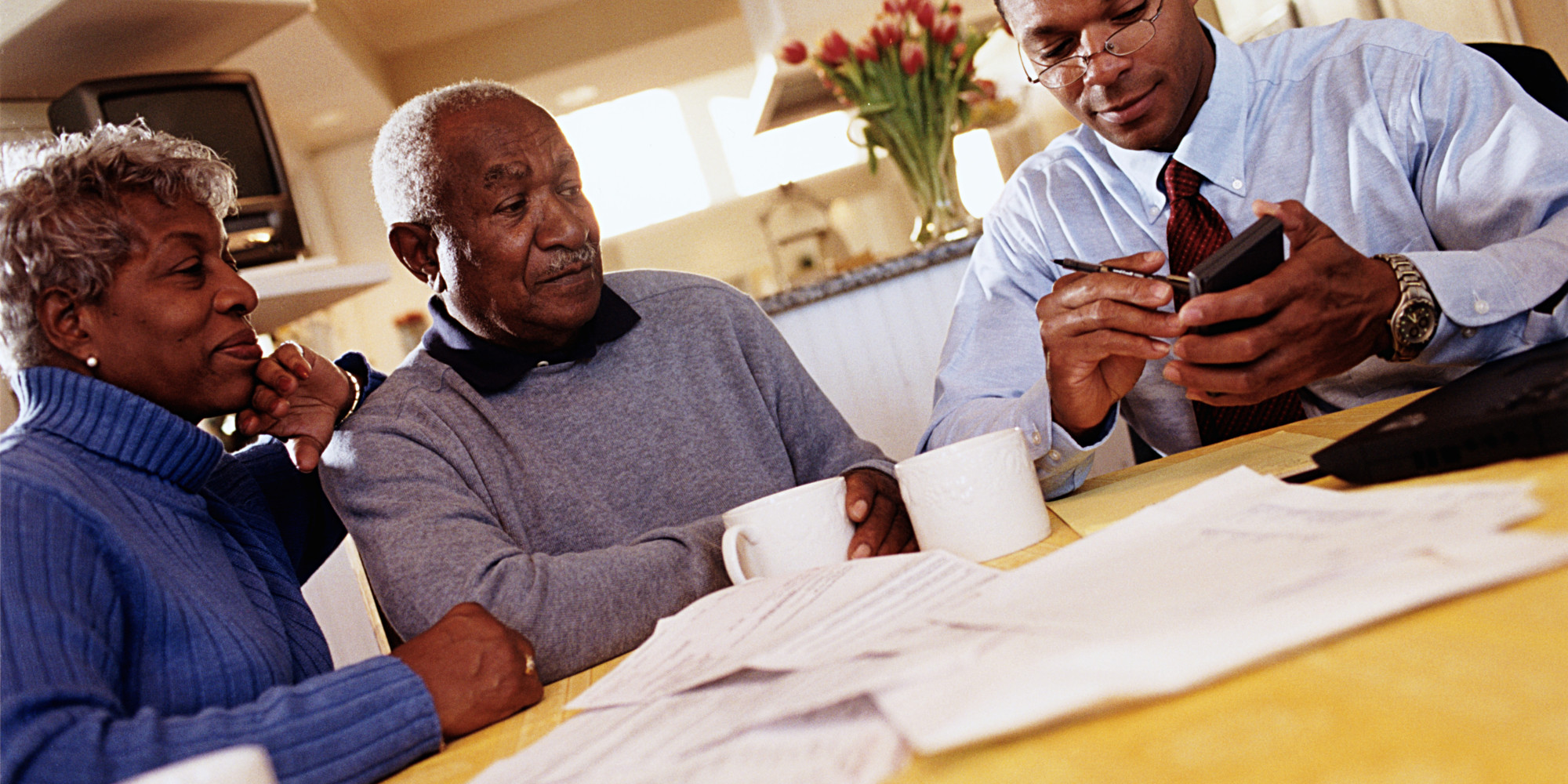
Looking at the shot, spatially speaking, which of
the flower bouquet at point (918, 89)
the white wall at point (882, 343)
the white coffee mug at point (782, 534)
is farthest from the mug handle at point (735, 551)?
the flower bouquet at point (918, 89)

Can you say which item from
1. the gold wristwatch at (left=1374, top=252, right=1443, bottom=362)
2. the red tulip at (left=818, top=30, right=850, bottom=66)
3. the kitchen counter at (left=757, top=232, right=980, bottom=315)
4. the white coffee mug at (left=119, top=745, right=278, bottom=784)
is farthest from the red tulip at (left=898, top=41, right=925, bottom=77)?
the white coffee mug at (left=119, top=745, right=278, bottom=784)

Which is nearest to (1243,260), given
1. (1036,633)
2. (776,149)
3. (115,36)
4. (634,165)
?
(1036,633)

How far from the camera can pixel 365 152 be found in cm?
459

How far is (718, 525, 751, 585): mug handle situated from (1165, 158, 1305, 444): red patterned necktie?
0.61 metres

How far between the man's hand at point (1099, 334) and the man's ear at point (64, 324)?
33.7 inches

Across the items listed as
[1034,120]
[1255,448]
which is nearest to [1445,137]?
[1255,448]

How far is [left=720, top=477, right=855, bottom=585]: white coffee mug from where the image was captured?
2.56 feet

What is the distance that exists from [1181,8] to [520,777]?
1.08 metres

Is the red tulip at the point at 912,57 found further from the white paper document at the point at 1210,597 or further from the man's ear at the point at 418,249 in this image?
the white paper document at the point at 1210,597

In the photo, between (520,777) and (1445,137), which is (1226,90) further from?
(520,777)

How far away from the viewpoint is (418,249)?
126 centimetres

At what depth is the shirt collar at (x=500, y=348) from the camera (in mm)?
1198

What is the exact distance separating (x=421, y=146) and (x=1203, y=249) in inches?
35.2

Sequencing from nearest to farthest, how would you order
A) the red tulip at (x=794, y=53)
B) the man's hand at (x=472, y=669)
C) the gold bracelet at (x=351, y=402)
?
the man's hand at (x=472, y=669) → the gold bracelet at (x=351, y=402) → the red tulip at (x=794, y=53)
